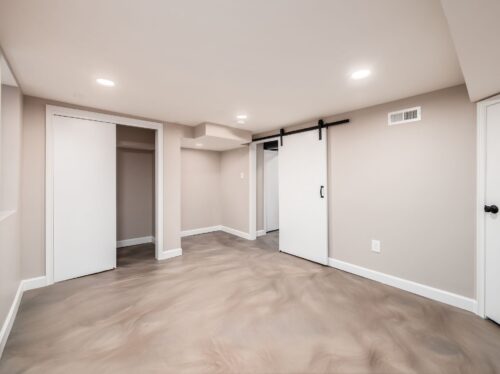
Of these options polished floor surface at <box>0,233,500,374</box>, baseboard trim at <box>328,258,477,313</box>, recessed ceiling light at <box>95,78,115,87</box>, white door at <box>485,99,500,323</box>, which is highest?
A: recessed ceiling light at <box>95,78,115,87</box>

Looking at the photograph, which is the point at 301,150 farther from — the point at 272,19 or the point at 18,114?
the point at 18,114

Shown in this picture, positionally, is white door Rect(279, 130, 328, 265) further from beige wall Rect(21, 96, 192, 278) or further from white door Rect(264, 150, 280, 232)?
beige wall Rect(21, 96, 192, 278)

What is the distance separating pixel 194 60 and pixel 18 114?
207 centimetres

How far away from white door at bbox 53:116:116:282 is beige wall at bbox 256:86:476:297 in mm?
3289

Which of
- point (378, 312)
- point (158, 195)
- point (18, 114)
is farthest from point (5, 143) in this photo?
point (378, 312)

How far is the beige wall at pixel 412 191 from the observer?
230cm

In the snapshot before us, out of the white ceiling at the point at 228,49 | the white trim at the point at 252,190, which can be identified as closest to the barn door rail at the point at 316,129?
the white ceiling at the point at 228,49

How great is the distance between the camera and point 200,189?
5.55m

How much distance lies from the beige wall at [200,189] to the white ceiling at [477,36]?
473 cm

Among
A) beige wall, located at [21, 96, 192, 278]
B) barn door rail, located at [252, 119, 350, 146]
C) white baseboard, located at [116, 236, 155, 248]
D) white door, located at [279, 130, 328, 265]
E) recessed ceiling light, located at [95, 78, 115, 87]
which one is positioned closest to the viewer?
recessed ceiling light, located at [95, 78, 115, 87]

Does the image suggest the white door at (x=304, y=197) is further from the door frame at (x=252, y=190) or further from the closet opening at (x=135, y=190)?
the closet opening at (x=135, y=190)

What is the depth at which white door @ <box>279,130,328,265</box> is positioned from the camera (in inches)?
138

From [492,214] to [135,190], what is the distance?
523 centimetres

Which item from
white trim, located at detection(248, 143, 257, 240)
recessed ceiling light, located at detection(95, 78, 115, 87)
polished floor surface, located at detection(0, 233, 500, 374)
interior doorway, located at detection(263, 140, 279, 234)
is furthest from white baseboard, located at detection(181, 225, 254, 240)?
recessed ceiling light, located at detection(95, 78, 115, 87)
